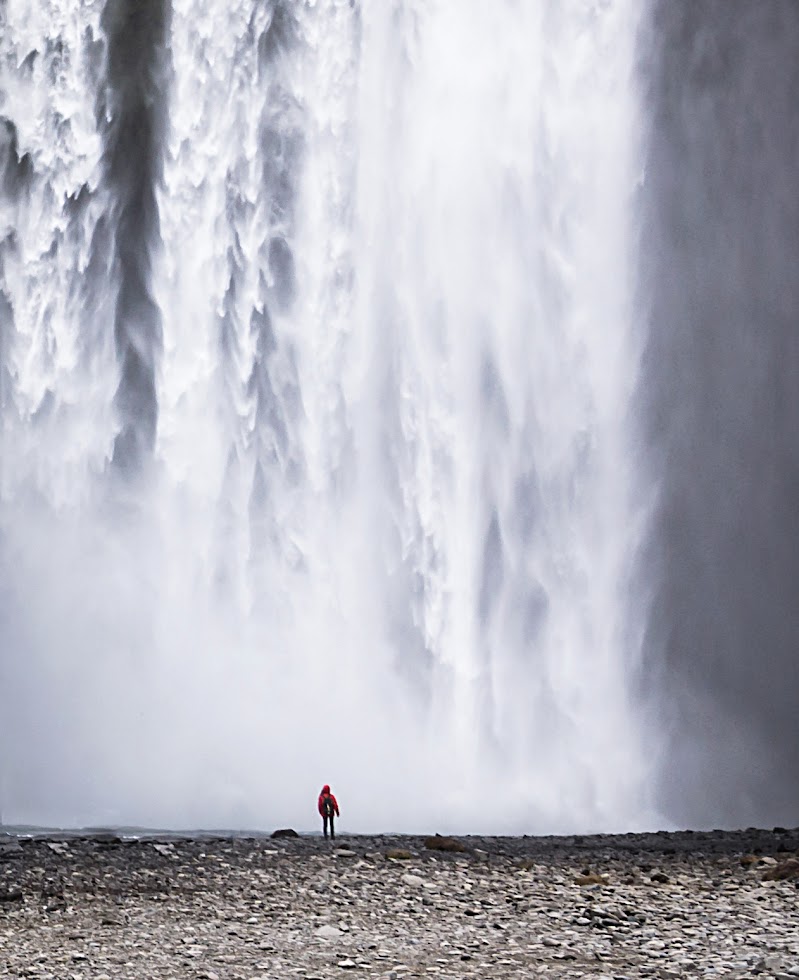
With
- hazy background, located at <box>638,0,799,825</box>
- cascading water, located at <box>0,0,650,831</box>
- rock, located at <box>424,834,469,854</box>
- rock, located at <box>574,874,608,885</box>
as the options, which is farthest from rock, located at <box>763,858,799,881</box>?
hazy background, located at <box>638,0,799,825</box>

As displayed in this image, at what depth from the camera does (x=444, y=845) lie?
1622 cm

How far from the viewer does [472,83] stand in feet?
94.5

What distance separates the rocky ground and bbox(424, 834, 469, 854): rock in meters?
0.02

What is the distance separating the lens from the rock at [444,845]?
16145mm

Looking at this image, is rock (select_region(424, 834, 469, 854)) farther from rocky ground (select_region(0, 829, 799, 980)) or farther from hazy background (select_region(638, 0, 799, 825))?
hazy background (select_region(638, 0, 799, 825))

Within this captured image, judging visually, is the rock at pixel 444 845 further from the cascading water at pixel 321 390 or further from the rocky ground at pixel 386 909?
the cascading water at pixel 321 390

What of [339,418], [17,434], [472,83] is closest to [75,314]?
[17,434]

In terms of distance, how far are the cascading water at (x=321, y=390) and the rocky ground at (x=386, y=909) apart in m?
7.68

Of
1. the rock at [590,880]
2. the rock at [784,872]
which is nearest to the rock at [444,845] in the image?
the rock at [590,880]

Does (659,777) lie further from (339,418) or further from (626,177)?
(626,177)

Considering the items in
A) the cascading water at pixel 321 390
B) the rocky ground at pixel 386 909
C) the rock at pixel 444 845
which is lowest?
the rocky ground at pixel 386 909

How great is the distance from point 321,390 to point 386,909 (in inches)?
619

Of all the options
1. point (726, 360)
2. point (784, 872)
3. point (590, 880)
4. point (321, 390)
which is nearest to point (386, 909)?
point (590, 880)

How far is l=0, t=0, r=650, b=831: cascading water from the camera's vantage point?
82.3 feet
